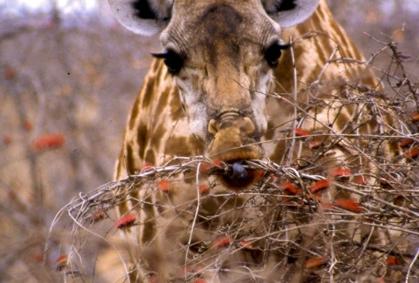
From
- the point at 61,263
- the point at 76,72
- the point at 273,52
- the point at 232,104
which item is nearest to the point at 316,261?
the point at 61,263

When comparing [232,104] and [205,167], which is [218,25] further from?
[205,167]

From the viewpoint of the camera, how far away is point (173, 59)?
17.2 feet

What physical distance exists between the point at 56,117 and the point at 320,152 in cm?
605

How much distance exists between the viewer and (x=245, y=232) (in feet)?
13.2

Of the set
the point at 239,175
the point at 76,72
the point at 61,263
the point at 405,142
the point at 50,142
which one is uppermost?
the point at 405,142

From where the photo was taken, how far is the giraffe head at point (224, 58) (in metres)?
4.85

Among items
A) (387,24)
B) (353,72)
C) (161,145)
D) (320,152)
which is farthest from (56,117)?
(320,152)

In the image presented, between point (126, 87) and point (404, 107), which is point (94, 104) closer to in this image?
point (126, 87)

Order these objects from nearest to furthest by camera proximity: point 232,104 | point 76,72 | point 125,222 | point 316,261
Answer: point 316,261
point 125,222
point 232,104
point 76,72

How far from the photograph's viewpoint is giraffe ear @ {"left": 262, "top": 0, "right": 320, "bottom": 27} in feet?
18.2

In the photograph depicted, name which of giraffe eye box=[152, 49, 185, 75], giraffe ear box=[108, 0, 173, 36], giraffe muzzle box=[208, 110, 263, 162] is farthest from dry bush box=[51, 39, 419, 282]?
giraffe ear box=[108, 0, 173, 36]

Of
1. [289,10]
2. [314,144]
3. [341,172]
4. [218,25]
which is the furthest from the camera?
[289,10]

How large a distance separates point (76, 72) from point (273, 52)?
6.06m

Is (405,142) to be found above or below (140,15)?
above
